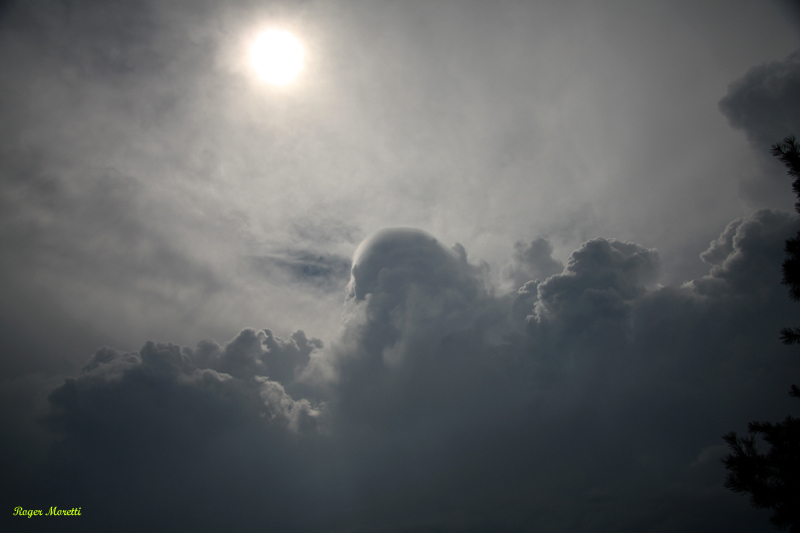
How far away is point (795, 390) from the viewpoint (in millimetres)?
24000

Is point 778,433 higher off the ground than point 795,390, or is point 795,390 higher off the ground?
point 795,390

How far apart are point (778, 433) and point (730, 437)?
8.23 ft

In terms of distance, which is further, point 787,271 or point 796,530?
point 787,271

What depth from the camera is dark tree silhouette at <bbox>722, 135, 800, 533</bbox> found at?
21.5 meters

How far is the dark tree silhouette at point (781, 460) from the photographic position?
70.4 ft

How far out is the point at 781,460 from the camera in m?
21.9

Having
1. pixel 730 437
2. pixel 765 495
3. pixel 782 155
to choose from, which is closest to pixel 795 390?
pixel 730 437

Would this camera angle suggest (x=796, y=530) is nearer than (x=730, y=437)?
Yes

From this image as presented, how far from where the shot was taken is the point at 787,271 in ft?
76.1

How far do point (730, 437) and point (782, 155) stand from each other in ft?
62.3

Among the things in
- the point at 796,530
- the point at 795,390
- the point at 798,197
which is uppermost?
the point at 798,197

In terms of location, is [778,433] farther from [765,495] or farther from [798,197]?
[798,197]

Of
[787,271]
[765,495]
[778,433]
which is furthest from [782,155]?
[765,495]

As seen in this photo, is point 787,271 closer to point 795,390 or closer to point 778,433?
point 795,390
